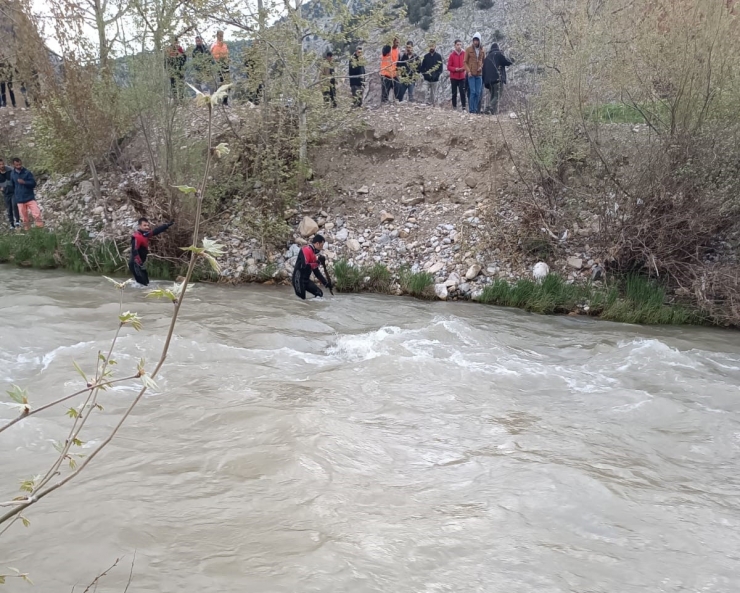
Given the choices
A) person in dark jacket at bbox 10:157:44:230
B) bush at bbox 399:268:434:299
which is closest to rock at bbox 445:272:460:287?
bush at bbox 399:268:434:299

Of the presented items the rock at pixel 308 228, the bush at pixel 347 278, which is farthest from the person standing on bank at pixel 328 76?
the bush at pixel 347 278

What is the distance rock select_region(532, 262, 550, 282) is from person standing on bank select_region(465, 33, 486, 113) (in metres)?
6.38

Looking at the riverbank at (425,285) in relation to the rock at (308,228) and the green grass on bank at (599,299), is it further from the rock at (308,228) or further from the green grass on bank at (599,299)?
the rock at (308,228)

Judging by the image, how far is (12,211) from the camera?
47.9 ft

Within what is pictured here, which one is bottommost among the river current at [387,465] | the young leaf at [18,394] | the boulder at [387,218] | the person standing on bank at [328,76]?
the river current at [387,465]

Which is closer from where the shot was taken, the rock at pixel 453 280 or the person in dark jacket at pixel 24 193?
the rock at pixel 453 280

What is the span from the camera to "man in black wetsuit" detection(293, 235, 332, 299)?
10664mm

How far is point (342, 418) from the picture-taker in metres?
5.45

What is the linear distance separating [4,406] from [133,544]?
285 centimetres

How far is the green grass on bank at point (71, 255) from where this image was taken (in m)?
12.8

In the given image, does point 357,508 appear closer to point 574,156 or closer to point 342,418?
point 342,418

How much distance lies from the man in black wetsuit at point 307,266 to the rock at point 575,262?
4495 mm

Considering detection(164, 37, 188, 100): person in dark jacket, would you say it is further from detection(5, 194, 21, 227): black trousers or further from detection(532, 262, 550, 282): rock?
detection(532, 262, 550, 282): rock

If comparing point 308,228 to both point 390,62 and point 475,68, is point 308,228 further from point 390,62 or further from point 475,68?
point 475,68
